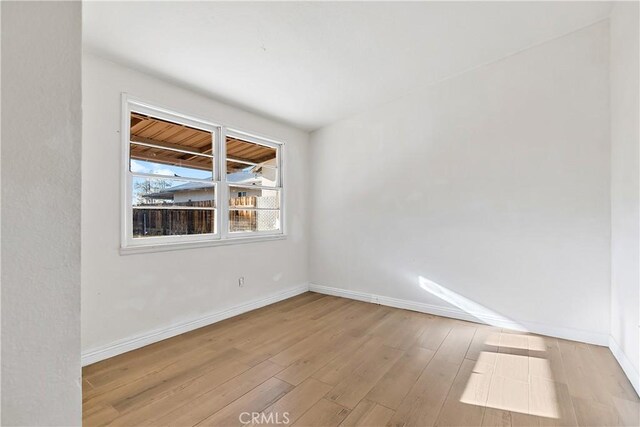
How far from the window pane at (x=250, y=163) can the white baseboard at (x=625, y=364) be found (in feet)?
12.4

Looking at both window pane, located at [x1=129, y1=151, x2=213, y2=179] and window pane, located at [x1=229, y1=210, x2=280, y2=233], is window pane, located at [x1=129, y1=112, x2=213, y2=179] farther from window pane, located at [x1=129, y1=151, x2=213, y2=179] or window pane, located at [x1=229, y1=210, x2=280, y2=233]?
window pane, located at [x1=229, y1=210, x2=280, y2=233]

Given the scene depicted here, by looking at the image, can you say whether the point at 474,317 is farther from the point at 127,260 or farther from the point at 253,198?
the point at 127,260

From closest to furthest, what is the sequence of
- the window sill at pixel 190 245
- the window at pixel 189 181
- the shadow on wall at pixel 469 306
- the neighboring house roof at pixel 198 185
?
the window sill at pixel 190 245 → the window at pixel 189 181 → the neighboring house roof at pixel 198 185 → the shadow on wall at pixel 469 306

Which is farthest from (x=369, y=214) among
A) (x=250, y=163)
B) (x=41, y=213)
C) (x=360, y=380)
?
(x=41, y=213)

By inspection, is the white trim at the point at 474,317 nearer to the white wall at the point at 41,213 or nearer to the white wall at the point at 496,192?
the white wall at the point at 496,192

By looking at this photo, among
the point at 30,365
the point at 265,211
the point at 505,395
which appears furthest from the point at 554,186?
the point at 30,365

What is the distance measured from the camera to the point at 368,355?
2.48 metres

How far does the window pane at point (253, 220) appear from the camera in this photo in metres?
3.54

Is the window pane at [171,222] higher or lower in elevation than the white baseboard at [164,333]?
higher

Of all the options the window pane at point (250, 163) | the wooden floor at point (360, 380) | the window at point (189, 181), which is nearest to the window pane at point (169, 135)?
the window at point (189, 181)

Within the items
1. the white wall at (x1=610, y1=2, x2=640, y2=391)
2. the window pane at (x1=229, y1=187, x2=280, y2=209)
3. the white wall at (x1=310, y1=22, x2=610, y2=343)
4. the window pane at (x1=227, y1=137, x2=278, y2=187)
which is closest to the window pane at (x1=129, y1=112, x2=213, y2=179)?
the window pane at (x1=227, y1=137, x2=278, y2=187)

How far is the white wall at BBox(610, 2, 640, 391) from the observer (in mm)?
2096

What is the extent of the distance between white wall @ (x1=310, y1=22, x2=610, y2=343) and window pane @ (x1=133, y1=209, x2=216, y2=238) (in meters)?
1.82

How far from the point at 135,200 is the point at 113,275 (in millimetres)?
656
